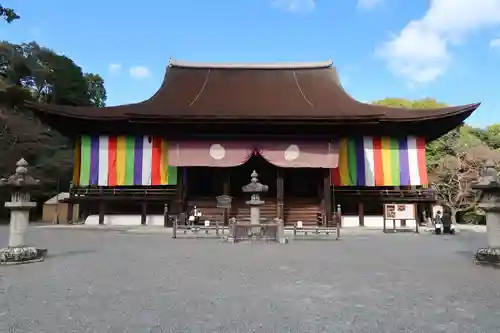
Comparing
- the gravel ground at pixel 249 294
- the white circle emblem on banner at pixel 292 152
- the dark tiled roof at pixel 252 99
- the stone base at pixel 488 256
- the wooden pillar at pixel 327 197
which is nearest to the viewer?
the gravel ground at pixel 249 294

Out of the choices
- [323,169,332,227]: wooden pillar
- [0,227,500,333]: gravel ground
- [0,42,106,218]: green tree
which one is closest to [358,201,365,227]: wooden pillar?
[323,169,332,227]: wooden pillar

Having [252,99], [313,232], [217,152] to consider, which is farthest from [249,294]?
[252,99]

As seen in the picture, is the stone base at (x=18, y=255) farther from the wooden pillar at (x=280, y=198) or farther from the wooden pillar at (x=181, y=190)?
the wooden pillar at (x=280, y=198)

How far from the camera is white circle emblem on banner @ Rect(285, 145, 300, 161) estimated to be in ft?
59.1

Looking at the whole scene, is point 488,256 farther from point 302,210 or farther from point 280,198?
point 302,210

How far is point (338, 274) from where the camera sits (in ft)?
20.0

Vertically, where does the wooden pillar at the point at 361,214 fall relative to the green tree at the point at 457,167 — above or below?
below

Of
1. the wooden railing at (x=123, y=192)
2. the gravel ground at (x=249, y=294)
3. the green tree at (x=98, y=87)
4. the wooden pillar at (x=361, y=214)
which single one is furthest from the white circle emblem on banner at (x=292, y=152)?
the green tree at (x=98, y=87)

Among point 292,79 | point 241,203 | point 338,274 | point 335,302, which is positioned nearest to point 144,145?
point 241,203

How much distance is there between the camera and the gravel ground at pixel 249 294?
11.5 ft

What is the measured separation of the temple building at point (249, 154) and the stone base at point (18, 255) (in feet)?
33.8

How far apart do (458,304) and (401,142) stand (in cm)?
1680

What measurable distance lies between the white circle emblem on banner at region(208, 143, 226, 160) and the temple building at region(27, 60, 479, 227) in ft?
0.17

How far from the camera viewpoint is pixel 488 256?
716 centimetres
